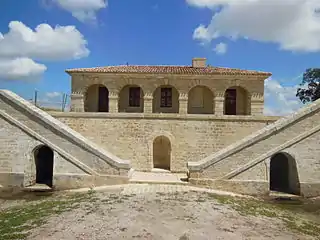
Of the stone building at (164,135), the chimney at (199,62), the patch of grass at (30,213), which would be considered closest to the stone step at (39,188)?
the stone building at (164,135)

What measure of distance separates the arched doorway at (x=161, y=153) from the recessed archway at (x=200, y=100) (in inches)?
152

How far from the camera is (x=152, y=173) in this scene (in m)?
18.1

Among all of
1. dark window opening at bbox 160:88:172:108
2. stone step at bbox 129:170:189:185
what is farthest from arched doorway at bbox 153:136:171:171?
dark window opening at bbox 160:88:172:108

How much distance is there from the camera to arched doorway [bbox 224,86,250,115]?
23094 millimetres

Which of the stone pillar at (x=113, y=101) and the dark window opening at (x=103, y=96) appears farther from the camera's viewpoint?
the dark window opening at (x=103, y=96)

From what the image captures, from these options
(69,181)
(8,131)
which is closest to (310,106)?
(69,181)

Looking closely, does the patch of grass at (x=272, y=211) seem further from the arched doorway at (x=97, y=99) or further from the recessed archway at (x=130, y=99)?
the arched doorway at (x=97, y=99)

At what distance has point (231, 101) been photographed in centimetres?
2325

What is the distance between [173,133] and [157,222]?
30.5 feet

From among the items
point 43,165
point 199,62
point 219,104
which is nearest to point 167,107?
point 219,104

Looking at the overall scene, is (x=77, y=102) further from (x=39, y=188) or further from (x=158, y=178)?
(x=158, y=178)

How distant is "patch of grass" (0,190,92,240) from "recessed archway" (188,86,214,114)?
1136 centimetres

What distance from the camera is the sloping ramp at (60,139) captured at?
609 inches

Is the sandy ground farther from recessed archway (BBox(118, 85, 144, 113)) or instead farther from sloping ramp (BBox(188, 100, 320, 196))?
recessed archway (BBox(118, 85, 144, 113))
